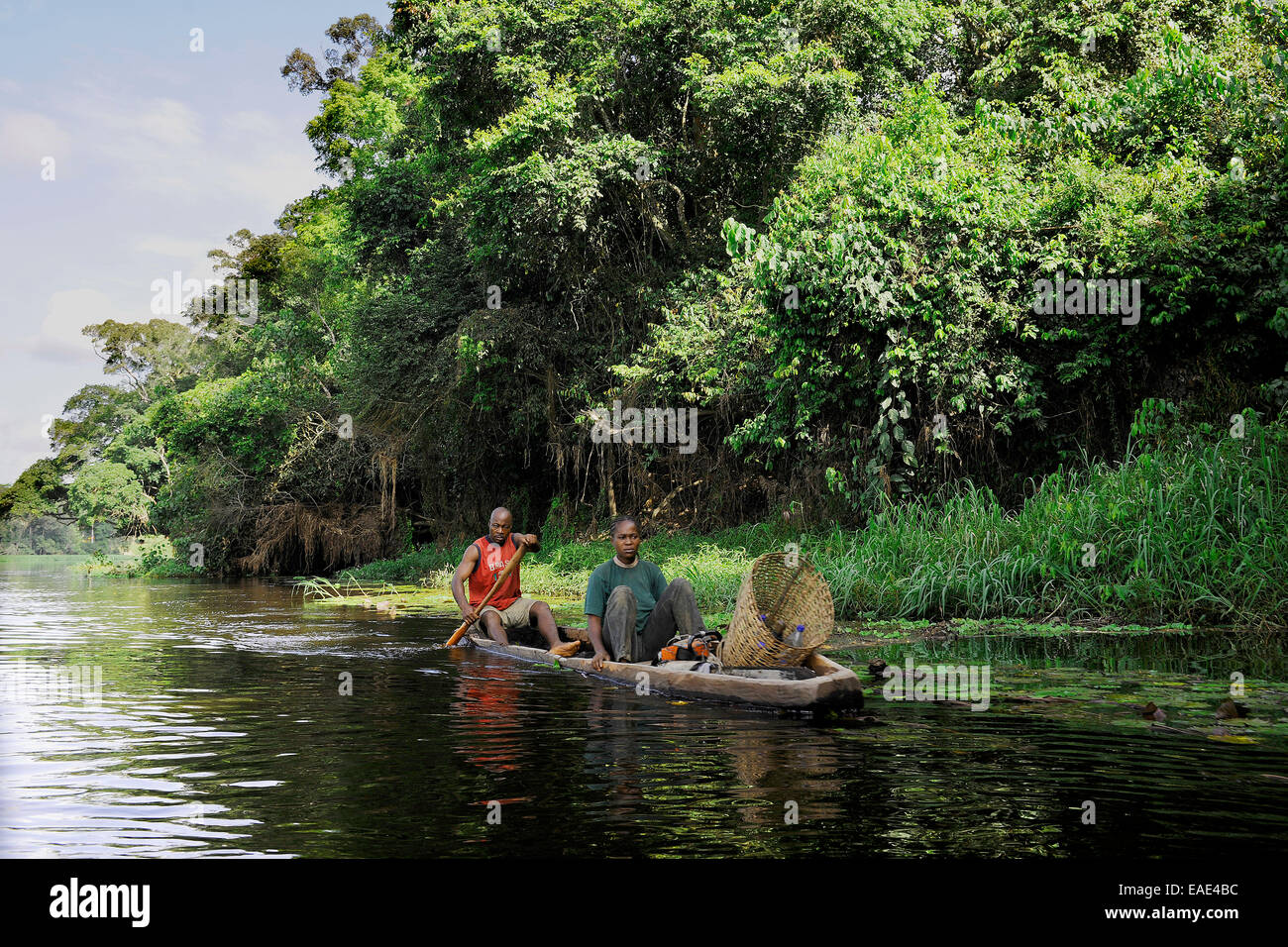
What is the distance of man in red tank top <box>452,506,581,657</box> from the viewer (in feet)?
33.8

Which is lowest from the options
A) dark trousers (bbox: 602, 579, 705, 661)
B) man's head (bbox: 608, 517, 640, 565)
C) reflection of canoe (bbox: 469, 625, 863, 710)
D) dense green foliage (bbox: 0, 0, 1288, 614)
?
reflection of canoe (bbox: 469, 625, 863, 710)

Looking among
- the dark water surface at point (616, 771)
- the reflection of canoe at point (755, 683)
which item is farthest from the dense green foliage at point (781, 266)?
the dark water surface at point (616, 771)

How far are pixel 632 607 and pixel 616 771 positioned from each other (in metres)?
3.10

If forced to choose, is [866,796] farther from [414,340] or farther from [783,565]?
[414,340]

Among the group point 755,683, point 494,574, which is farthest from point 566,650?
point 755,683

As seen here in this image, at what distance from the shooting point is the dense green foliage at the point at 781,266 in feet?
41.5

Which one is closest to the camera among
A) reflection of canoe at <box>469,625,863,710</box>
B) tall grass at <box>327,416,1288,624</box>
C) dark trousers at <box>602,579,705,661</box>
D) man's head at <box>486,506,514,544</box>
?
reflection of canoe at <box>469,625,863,710</box>

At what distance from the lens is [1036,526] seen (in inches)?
431

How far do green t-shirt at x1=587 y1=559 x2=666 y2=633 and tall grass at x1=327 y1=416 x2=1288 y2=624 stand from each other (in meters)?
3.66

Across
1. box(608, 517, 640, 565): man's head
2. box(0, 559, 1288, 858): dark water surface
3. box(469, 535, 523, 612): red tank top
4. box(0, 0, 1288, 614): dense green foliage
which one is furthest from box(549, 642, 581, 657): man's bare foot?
box(0, 0, 1288, 614): dense green foliage

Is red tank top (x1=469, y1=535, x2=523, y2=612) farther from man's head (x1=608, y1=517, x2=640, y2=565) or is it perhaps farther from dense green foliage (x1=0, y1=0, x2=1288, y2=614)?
dense green foliage (x1=0, y1=0, x2=1288, y2=614)

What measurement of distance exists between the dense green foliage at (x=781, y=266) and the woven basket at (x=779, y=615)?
13.3ft
